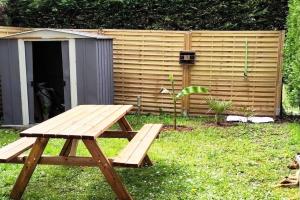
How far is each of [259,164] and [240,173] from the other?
52cm

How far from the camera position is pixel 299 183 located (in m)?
4.54

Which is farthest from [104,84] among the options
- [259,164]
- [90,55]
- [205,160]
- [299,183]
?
[299,183]

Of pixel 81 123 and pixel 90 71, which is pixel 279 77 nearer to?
pixel 90 71

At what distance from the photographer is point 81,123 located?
4.90 metres

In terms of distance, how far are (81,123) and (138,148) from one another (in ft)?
2.43

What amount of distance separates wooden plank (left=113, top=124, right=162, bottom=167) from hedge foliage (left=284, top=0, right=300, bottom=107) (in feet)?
9.95

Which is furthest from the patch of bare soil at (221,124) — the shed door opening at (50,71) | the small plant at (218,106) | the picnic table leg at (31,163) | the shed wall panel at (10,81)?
the picnic table leg at (31,163)

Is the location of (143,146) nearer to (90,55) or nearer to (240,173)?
(240,173)

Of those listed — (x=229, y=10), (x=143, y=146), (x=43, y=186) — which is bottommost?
(x=43, y=186)

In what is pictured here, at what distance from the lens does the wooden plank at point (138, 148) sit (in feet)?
14.1

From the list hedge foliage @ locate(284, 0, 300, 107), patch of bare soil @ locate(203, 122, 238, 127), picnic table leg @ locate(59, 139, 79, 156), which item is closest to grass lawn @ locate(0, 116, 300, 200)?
picnic table leg @ locate(59, 139, 79, 156)

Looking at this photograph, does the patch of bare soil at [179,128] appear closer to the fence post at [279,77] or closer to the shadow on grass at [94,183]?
the fence post at [279,77]

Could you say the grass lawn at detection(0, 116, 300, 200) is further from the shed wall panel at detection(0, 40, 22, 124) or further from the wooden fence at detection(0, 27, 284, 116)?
the wooden fence at detection(0, 27, 284, 116)

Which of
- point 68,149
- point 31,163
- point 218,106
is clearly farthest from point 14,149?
point 218,106
